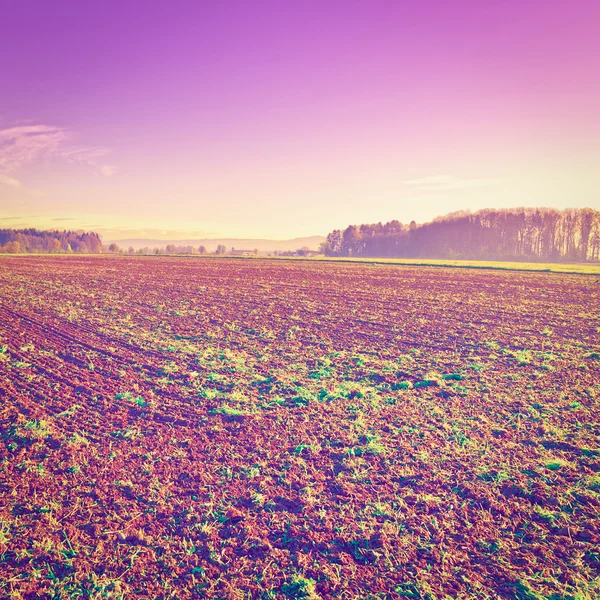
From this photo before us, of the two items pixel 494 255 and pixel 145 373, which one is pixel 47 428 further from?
pixel 494 255

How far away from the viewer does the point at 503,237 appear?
333ft

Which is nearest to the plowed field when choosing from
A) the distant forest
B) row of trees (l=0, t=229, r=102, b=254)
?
the distant forest

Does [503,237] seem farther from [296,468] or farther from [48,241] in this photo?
[48,241]

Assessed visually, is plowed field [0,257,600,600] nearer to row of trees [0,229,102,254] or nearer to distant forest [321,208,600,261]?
distant forest [321,208,600,261]

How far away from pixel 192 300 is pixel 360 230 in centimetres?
12140

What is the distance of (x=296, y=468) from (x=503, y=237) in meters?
111

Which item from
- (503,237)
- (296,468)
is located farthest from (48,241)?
(296,468)

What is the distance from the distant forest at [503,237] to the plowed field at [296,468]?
94.3m

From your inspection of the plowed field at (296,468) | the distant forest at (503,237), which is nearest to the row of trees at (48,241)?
the distant forest at (503,237)

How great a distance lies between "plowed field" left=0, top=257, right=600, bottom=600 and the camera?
434 centimetres

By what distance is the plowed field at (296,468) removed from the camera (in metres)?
4.34

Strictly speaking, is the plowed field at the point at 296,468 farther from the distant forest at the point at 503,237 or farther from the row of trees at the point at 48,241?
the row of trees at the point at 48,241

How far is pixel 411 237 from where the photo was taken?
118 metres

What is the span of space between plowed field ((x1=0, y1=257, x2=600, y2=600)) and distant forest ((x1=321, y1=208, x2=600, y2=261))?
94297 mm
